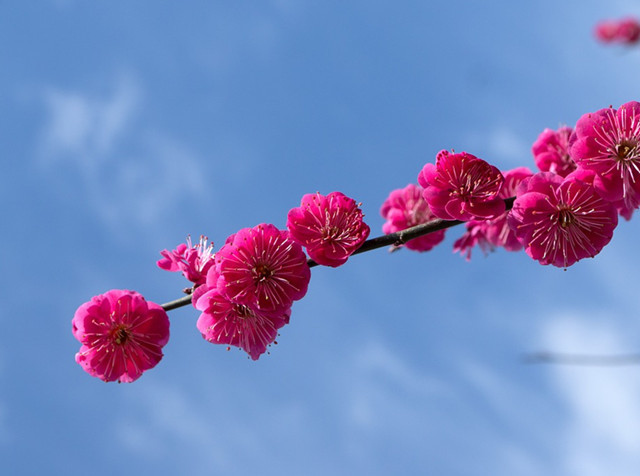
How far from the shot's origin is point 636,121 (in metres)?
3.08

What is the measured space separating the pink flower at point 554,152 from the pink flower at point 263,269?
2147 millimetres

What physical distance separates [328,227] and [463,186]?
0.80 m

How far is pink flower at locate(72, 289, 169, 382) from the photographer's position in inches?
133

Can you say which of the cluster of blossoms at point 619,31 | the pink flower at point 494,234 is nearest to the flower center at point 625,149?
the pink flower at point 494,234

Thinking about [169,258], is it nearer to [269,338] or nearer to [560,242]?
[269,338]

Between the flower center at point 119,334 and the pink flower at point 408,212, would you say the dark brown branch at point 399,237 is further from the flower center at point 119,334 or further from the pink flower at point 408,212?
the pink flower at point 408,212

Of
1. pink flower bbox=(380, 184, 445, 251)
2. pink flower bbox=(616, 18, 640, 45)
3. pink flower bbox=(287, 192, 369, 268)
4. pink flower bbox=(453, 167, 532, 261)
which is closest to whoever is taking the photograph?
pink flower bbox=(287, 192, 369, 268)

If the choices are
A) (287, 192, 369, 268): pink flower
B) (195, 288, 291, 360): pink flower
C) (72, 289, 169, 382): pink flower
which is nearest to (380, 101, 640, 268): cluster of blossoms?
(287, 192, 369, 268): pink flower

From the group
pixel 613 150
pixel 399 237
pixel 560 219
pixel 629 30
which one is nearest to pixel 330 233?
pixel 399 237

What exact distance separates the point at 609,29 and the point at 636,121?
17.1 m

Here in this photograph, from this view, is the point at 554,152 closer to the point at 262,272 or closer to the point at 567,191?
the point at 567,191

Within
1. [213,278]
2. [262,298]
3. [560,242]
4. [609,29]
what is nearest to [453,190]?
[560,242]

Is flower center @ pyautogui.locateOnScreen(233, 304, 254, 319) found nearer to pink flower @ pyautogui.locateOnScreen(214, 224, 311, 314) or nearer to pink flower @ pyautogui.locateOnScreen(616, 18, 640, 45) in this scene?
pink flower @ pyautogui.locateOnScreen(214, 224, 311, 314)

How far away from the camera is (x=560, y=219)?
311cm
